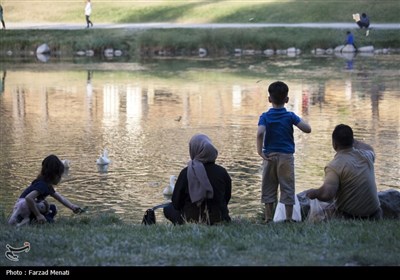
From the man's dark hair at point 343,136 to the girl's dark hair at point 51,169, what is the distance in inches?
116

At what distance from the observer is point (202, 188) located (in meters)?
8.57

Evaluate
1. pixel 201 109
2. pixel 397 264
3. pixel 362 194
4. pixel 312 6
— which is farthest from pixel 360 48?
pixel 397 264

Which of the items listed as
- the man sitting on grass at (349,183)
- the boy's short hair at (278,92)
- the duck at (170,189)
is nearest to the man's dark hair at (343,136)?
the man sitting on grass at (349,183)

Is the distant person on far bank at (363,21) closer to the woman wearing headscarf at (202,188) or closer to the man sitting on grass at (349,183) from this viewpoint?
the man sitting on grass at (349,183)

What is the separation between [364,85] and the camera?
2670 cm

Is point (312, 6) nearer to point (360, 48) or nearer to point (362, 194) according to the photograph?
point (360, 48)

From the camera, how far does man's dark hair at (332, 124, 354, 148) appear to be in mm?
8625

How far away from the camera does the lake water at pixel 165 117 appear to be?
1340cm

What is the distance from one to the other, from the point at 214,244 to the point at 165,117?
13.9m

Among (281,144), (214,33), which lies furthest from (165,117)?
(214,33)

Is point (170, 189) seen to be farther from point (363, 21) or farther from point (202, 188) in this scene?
point (363, 21)

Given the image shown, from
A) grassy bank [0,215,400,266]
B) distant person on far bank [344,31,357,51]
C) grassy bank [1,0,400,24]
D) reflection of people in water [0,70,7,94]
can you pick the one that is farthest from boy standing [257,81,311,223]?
grassy bank [1,0,400,24]

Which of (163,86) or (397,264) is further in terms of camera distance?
(163,86)

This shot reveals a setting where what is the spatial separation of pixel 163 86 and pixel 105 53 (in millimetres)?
12413
